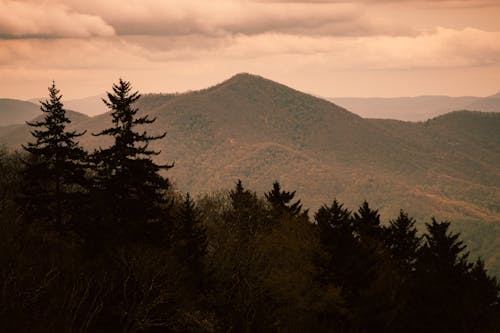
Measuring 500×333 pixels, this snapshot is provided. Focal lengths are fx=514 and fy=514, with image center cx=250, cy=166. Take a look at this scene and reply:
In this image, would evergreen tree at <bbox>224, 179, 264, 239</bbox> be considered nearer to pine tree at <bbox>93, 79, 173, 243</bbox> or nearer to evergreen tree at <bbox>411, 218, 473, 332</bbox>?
evergreen tree at <bbox>411, 218, 473, 332</bbox>

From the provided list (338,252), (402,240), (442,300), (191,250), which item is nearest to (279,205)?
(402,240)

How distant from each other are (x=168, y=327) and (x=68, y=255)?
5.89 metres

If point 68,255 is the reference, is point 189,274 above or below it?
below

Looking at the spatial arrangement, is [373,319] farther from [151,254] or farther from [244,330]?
[151,254]

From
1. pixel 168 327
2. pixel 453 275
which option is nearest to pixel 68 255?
pixel 168 327

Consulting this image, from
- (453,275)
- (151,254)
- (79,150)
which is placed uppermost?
(79,150)

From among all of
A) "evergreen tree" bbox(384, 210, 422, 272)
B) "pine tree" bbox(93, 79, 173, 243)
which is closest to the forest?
"pine tree" bbox(93, 79, 173, 243)

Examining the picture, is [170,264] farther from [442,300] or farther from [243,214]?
[243,214]

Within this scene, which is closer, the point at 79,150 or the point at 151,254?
the point at 151,254

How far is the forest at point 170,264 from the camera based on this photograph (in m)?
17.9

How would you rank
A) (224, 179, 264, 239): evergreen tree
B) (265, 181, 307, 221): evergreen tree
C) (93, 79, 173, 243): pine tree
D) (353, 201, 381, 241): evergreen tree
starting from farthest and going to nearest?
(224, 179, 264, 239): evergreen tree
(265, 181, 307, 221): evergreen tree
(353, 201, 381, 241): evergreen tree
(93, 79, 173, 243): pine tree

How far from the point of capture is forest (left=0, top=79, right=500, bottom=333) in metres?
17.9

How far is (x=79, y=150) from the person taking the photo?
26672 mm

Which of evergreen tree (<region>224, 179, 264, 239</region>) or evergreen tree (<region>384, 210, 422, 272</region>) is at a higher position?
evergreen tree (<region>224, 179, 264, 239</region>)
